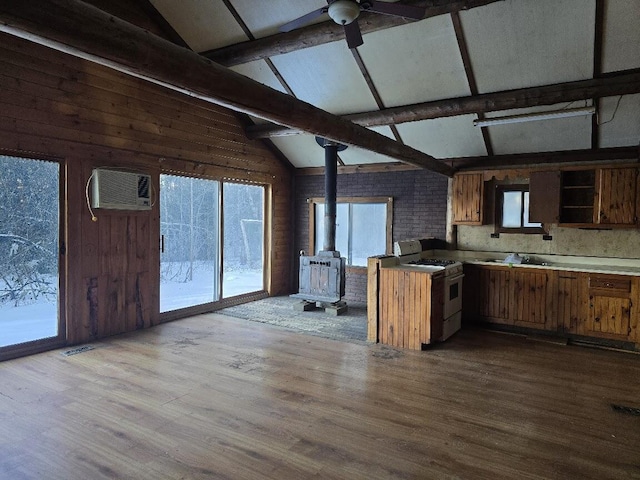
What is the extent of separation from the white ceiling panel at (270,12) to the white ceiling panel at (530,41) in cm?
170

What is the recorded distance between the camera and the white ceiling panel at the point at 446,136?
612 centimetres

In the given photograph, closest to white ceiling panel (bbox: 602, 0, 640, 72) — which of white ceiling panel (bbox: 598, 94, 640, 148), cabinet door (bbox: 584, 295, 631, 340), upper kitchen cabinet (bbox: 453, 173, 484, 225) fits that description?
white ceiling panel (bbox: 598, 94, 640, 148)

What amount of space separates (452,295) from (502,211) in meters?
1.91

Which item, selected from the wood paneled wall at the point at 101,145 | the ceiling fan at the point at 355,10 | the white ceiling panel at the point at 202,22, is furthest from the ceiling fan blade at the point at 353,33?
the wood paneled wall at the point at 101,145

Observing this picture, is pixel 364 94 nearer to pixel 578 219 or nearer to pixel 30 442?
pixel 578 219

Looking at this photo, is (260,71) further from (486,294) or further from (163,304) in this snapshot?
(486,294)

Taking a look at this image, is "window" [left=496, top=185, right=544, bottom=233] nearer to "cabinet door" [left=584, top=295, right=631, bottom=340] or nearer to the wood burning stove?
"cabinet door" [left=584, top=295, right=631, bottom=340]

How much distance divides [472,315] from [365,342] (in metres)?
1.88

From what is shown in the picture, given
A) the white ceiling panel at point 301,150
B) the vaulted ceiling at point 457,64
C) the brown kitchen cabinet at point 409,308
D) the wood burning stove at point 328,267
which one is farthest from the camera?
the white ceiling panel at point 301,150

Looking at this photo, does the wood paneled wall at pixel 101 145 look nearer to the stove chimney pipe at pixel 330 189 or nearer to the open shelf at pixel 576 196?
the stove chimney pipe at pixel 330 189

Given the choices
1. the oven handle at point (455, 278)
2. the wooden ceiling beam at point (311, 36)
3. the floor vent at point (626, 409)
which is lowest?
the floor vent at point (626, 409)

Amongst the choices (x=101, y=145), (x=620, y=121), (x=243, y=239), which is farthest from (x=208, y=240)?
(x=620, y=121)

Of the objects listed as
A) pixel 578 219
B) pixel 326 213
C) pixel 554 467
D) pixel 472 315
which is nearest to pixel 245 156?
pixel 326 213

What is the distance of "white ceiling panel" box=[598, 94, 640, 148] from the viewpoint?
503 cm
